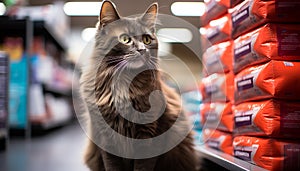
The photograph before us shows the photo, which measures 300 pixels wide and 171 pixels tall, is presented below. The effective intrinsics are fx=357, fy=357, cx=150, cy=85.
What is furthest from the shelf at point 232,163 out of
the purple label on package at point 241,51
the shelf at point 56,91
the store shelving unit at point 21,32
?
the shelf at point 56,91

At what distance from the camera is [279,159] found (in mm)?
1216

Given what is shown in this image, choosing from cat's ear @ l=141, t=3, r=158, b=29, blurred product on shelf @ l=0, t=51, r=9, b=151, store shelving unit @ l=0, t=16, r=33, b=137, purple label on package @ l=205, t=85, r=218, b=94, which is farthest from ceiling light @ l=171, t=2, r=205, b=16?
store shelving unit @ l=0, t=16, r=33, b=137

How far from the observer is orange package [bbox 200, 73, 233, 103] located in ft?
5.69


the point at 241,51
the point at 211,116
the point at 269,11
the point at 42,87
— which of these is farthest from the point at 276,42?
the point at 42,87

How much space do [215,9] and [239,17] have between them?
0.41 m

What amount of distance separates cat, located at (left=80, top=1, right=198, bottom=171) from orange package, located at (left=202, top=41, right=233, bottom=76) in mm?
497

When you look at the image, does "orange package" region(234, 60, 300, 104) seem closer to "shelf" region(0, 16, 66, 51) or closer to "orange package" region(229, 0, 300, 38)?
"orange package" region(229, 0, 300, 38)

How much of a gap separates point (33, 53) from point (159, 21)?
273cm

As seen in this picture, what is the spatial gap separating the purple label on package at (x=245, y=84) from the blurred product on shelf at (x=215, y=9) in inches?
14.2

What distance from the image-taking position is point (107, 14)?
4.03 ft

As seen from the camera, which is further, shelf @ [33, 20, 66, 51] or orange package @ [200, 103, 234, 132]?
shelf @ [33, 20, 66, 51]

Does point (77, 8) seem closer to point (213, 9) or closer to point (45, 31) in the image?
point (45, 31)

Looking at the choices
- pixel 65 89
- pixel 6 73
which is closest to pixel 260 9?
pixel 6 73

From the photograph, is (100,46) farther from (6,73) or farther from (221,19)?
(6,73)
